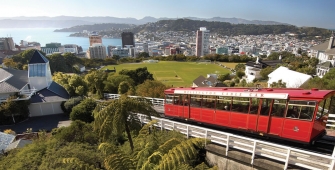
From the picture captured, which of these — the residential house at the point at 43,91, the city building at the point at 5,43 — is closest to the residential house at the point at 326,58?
the residential house at the point at 43,91

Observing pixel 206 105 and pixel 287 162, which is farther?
pixel 206 105

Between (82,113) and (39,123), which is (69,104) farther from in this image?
(82,113)

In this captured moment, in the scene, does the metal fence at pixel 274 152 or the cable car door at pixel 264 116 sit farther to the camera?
the cable car door at pixel 264 116

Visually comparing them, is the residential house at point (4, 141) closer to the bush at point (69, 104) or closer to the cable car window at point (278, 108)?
the bush at point (69, 104)

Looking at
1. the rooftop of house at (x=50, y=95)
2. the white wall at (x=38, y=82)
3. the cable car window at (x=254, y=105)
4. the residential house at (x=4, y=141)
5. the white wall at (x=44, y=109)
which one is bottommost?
the white wall at (x=44, y=109)

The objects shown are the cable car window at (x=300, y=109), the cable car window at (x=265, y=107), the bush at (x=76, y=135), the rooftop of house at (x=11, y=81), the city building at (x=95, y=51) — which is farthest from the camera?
the city building at (x=95, y=51)

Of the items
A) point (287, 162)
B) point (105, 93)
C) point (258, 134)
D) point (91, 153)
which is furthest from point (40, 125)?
point (287, 162)

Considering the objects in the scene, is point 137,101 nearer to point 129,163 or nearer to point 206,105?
point 129,163
